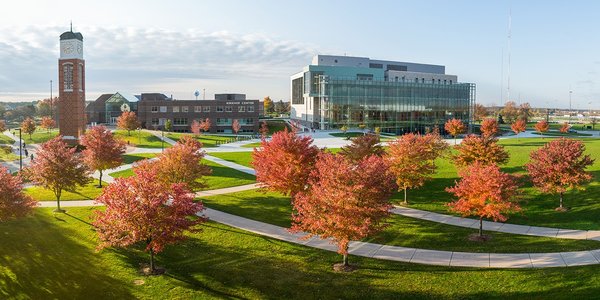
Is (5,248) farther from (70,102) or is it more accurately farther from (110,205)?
(70,102)

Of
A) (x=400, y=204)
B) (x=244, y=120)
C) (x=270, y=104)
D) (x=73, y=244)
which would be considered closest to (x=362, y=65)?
(x=244, y=120)

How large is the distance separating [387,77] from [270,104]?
234 feet

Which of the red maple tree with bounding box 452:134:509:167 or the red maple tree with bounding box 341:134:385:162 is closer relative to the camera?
the red maple tree with bounding box 341:134:385:162

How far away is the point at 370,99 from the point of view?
339ft

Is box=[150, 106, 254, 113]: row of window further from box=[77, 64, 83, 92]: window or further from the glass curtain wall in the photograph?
box=[77, 64, 83, 92]: window

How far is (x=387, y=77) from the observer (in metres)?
126

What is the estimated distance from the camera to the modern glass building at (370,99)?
102 metres

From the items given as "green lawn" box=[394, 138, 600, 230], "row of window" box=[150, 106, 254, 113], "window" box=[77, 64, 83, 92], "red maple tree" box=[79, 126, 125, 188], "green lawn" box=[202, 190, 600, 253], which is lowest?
"green lawn" box=[202, 190, 600, 253]

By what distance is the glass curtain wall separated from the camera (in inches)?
4006

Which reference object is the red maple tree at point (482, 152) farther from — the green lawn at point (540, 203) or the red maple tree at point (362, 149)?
the red maple tree at point (362, 149)

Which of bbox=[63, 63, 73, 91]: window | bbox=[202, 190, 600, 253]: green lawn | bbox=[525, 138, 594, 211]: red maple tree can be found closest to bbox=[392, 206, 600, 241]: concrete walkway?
bbox=[202, 190, 600, 253]: green lawn

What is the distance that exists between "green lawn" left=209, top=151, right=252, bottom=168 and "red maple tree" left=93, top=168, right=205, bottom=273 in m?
28.0

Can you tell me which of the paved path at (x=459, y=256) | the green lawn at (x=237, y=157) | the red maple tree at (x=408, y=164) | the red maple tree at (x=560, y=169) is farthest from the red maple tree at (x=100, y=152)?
the red maple tree at (x=560, y=169)

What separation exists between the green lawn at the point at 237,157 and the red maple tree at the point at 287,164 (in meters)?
19.1
